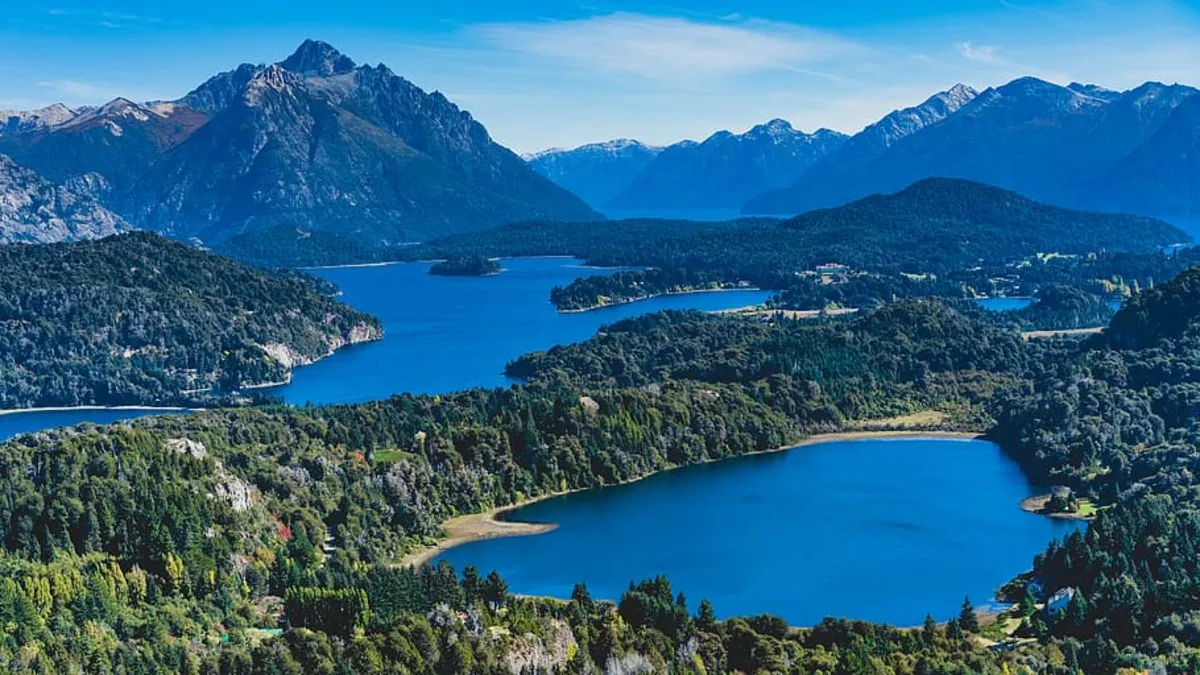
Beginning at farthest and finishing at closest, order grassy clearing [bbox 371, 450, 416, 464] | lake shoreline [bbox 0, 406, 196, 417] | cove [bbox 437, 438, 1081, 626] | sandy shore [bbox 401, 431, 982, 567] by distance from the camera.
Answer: lake shoreline [bbox 0, 406, 196, 417], grassy clearing [bbox 371, 450, 416, 464], sandy shore [bbox 401, 431, 982, 567], cove [bbox 437, 438, 1081, 626]

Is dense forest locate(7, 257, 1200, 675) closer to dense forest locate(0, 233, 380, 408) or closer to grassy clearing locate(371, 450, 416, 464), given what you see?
grassy clearing locate(371, 450, 416, 464)

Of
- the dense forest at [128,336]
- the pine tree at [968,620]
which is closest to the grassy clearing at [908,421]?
the pine tree at [968,620]

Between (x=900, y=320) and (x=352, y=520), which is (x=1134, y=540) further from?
(x=900, y=320)

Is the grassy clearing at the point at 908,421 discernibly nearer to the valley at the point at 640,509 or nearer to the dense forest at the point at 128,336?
the valley at the point at 640,509

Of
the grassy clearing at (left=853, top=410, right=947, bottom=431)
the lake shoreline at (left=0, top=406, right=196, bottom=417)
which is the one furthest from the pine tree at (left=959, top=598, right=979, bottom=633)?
the lake shoreline at (left=0, top=406, right=196, bottom=417)

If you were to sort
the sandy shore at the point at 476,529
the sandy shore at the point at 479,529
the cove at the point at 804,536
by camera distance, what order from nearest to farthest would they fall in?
the cove at the point at 804,536
the sandy shore at the point at 479,529
the sandy shore at the point at 476,529
